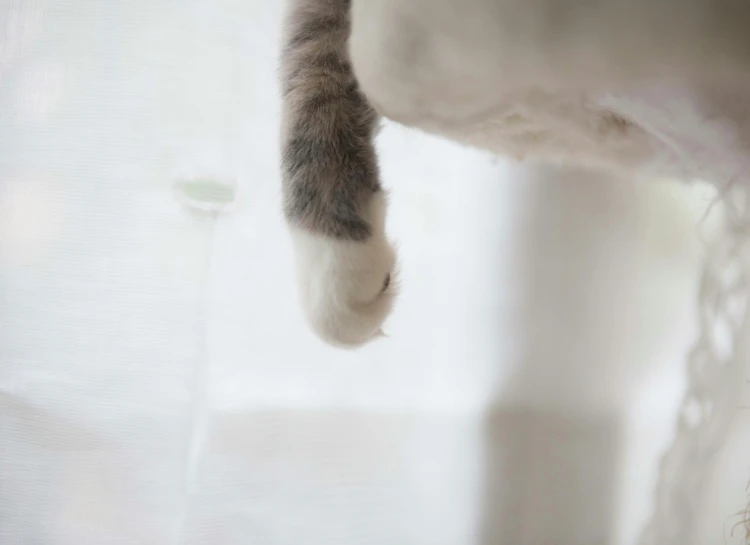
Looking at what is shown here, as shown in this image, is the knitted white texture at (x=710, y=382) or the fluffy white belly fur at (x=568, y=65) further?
the knitted white texture at (x=710, y=382)

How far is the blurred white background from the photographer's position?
2.27ft

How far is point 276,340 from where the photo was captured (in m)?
0.76

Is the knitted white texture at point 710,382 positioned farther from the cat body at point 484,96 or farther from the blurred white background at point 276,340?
the blurred white background at point 276,340

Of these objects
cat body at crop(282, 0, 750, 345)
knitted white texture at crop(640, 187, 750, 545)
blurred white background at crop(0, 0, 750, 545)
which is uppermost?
cat body at crop(282, 0, 750, 345)

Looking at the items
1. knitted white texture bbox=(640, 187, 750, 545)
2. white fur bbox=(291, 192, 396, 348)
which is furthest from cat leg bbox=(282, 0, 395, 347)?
knitted white texture bbox=(640, 187, 750, 545)

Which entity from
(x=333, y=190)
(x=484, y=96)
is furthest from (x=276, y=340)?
(x=484, y=96)

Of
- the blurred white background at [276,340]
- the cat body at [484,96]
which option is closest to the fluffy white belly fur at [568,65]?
the cat body at [484,96]

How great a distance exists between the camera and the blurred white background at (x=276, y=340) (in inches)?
27.3

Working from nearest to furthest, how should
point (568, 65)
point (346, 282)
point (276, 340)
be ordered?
point (568, 65), point (346, 282), point (276, 340)

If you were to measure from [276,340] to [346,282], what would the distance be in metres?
0.45

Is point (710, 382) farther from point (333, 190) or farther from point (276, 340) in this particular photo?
point (276, 340)

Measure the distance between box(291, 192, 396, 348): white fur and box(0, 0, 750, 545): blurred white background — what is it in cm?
37

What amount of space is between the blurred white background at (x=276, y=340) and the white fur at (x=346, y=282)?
368mm

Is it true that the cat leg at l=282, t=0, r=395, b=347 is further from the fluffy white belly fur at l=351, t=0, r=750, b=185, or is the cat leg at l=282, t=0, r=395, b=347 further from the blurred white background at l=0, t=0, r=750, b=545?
the blurred white background at l=0, t=0, r=750, b=545
